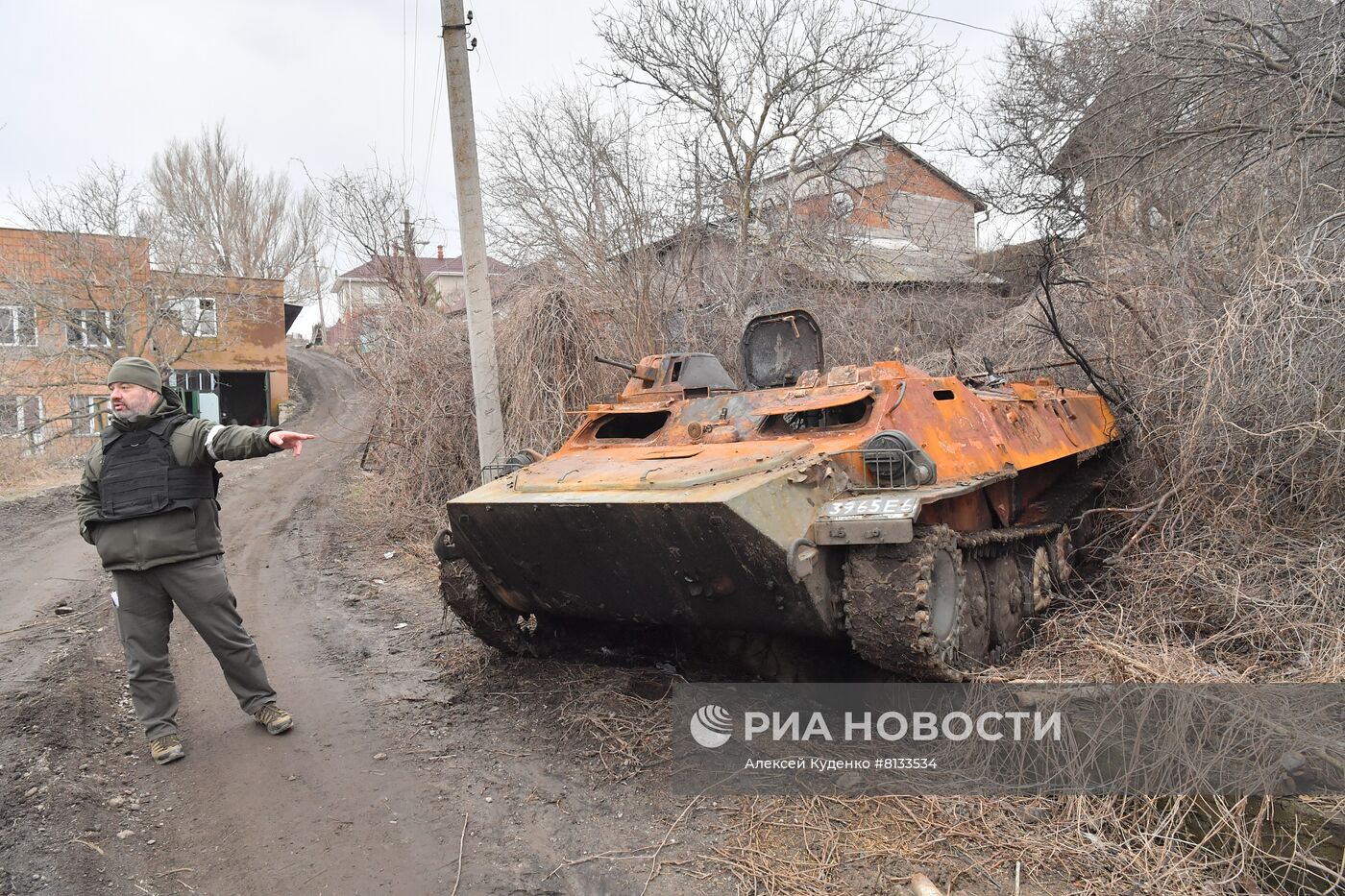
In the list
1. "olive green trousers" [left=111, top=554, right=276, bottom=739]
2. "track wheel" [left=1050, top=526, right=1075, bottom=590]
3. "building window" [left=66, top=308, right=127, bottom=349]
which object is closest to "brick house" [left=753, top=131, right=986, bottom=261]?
"track wheel" [left=1050, top=526, right=1075, bottom=590]

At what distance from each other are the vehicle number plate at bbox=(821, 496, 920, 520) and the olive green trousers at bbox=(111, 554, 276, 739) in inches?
118

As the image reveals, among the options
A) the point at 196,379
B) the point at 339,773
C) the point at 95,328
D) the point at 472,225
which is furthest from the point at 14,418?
the point at 339,773

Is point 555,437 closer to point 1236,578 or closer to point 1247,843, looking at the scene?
point 1236,578

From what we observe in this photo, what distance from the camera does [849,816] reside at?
3898 millimetres

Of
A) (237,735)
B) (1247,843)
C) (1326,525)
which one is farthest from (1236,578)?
(237,735)

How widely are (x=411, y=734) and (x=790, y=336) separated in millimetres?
3873

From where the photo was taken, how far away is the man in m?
4.57

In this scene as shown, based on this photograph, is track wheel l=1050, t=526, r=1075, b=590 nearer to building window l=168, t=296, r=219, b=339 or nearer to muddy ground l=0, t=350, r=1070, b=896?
muddy ground l=0, t=350, r=1070, b=896

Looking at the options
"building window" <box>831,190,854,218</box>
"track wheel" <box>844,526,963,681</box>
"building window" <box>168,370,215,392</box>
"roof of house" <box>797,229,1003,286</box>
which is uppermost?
"building window" <box>831,190,854,218</box>

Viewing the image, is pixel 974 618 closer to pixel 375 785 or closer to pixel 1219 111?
pixel 375 785

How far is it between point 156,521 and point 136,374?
2.40 feet

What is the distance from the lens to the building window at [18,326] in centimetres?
2131

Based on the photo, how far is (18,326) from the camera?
21.7 metres

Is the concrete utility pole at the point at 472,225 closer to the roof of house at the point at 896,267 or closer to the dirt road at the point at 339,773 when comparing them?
the dirt road at the point at 339,773
